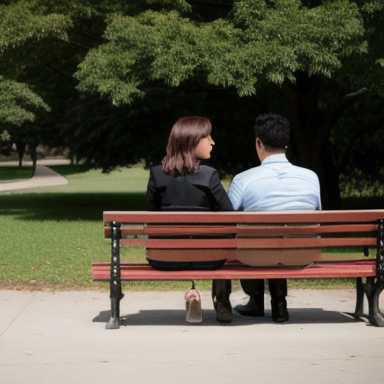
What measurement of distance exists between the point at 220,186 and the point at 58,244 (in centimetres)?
889

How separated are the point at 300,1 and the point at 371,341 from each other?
14081 millimetres

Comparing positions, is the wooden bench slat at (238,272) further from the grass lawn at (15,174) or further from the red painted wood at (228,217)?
the grass lawn at (15,174)

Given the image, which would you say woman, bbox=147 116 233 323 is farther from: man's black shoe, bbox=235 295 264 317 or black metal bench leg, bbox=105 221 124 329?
man's black shoe, bbox=235 295 264 317

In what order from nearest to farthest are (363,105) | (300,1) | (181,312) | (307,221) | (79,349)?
1. (79,349)
2. (307,221)
3. (181,312)
4. (300,1)
5. (363,105)

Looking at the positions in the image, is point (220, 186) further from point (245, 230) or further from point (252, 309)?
point (252, 309)

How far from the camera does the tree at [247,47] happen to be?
19.2 m

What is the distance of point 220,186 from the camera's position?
7.62 metres

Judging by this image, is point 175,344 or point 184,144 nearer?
point 175,344

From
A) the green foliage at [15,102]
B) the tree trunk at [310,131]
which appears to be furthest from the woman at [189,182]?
the tree trunk at [310,131]

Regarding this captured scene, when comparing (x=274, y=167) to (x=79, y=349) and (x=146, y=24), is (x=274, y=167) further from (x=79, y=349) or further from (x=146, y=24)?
(x=146, y=24)

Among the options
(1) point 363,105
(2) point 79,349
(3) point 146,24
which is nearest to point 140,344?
(2) point 79,349

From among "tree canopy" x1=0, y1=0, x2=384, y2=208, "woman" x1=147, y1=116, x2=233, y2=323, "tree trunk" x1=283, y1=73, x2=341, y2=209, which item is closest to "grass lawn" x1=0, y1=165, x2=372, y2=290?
"woman" x1=147, y1=116, x2=233, y2=323

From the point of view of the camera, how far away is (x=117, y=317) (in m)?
7.65

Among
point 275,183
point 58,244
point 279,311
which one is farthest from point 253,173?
point 58,244
